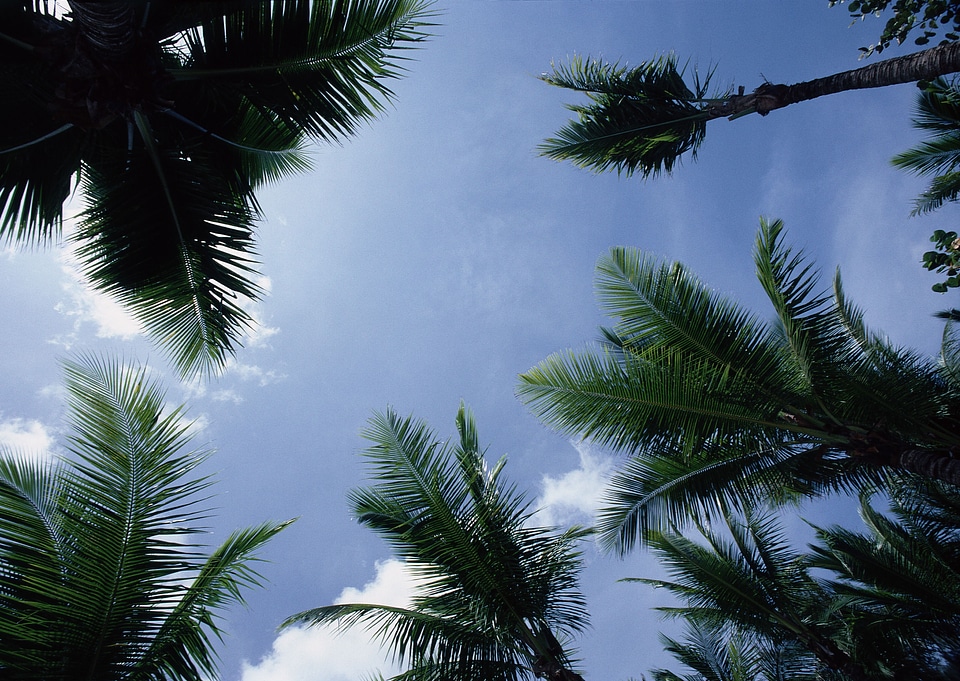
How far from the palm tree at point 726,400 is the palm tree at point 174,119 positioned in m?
3.76

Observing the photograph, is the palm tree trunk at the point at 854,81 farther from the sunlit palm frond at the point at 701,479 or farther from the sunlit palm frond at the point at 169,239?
the sunlit palm frond at the point at 169,239

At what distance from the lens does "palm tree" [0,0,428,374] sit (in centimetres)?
474

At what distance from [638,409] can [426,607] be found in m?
3.53

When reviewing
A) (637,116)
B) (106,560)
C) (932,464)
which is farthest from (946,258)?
(106,560)

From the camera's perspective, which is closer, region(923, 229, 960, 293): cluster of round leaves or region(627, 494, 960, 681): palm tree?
region(923, 229, 960, 293): cluster of round leaves

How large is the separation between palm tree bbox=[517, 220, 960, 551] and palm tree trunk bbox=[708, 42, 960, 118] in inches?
58.1

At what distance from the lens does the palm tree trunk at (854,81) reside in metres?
5.19

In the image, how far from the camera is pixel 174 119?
19.0 feet

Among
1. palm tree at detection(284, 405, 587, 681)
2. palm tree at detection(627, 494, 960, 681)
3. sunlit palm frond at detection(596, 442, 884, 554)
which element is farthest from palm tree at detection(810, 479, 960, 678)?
palm tree at detection(284, 405, 587, 681)

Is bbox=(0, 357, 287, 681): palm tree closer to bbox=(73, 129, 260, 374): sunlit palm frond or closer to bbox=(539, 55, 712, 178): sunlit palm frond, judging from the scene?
bbox=(73, 129, 260, 374): sunlit palm frond

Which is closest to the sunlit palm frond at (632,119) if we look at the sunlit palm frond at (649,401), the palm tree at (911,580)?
the sunlit palm frond at (649,401)

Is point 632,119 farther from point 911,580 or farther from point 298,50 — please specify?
point 911,580

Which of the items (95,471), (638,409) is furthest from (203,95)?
(638,409)

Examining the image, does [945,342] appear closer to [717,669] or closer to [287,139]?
[717,669]
